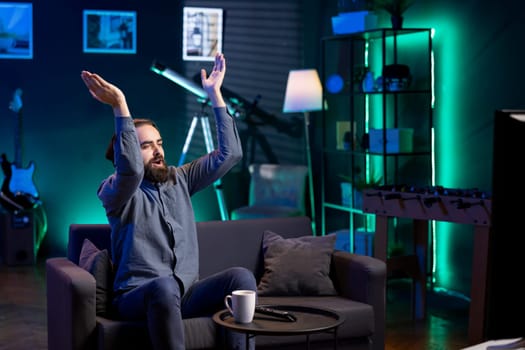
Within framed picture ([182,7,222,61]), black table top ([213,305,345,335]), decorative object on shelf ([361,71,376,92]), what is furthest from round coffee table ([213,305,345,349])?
framed picture ([182,7,222,61])

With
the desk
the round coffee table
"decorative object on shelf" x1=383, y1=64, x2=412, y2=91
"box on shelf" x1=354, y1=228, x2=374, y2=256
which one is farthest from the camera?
"box on shelf" x1=354, y1=228, x2=374, y2=256

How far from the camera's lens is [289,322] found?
9.84ft

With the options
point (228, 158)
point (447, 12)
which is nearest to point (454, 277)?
point (447, 12)

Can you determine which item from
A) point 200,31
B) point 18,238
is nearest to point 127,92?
point 200,31

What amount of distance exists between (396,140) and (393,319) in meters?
1.32

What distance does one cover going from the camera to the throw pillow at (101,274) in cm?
354

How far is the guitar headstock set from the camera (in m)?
7.34

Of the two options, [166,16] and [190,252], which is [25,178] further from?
[190,252]

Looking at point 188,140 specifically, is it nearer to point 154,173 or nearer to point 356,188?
point 356,188

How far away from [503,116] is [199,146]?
650 centimetres

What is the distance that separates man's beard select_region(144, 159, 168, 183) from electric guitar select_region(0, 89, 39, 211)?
380 centimetres

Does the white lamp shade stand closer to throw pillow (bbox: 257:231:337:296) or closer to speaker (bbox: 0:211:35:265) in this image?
speaker (bbox: 0:211:35:265)

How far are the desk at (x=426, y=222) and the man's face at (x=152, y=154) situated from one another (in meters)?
1.75

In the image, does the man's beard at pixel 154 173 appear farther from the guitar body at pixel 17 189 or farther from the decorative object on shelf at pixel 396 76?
the guitar body at pixel 17 189
